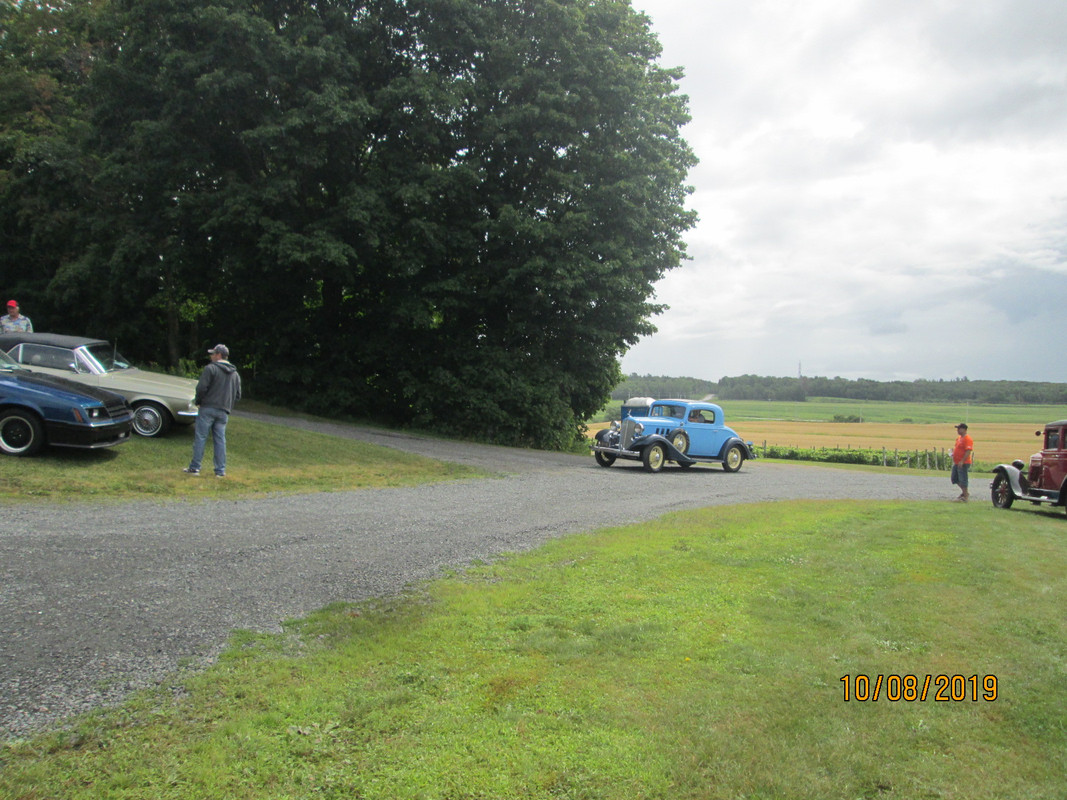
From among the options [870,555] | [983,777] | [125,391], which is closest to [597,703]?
[983,777]

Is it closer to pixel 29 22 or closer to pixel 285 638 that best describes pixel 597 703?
pixel 285 638

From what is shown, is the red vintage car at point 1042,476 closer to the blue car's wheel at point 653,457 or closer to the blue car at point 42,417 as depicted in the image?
the blue car's wheel at point 653,457

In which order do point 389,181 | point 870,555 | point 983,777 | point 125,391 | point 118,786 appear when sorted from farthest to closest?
point 389,181, point 125,391, point 870,555, point 983,777, point 118,786

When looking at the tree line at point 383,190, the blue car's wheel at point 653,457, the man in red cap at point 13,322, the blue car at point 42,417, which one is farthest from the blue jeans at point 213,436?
the blue car's wheel at point 653,457

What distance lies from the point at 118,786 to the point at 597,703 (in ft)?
7.42

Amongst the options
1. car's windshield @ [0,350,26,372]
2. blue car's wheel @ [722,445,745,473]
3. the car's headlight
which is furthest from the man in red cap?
blue car's wheel @ [722,445,745,473]

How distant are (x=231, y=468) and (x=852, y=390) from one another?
63.3 m

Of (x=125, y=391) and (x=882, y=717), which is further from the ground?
(x=125, y=391)

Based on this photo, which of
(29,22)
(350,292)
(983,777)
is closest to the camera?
(983,777)

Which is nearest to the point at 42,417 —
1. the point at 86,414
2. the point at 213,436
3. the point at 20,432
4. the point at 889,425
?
the point at 20,432

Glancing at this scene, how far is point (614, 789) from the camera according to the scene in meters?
3.24

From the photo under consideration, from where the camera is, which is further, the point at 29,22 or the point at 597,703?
the point at 29,22

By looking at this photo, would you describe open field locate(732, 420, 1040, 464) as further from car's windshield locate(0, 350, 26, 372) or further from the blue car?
car's windshield locate(0, 350, 26, 372)
